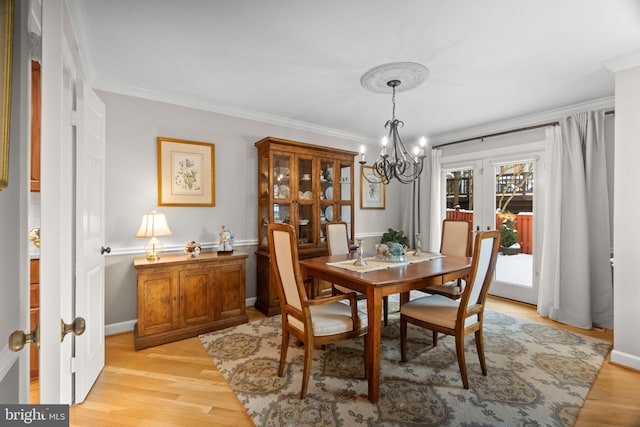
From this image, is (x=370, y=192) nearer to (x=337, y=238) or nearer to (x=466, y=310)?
(x=337, y=238)

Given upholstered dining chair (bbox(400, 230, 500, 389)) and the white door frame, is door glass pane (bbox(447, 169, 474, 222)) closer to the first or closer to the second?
upholstered dining chair (bbox(400, 230, 500, 389))

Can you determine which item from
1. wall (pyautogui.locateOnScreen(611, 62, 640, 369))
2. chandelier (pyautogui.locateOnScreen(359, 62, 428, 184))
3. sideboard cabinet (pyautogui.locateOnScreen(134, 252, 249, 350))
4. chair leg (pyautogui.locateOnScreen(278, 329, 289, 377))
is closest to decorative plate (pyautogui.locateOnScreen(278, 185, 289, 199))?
sideboard cabinet (pyautogui.locateOnScreen(134, 252, 249, 350))

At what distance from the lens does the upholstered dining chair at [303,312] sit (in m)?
1.86

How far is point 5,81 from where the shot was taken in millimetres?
779

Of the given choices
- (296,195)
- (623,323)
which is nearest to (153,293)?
(296,195)

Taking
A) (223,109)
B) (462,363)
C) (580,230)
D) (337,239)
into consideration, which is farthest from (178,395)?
(580,230)

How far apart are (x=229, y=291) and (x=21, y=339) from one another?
2360mm

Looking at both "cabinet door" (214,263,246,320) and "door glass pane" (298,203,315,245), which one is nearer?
"cabinet door" (214,263,246,320)

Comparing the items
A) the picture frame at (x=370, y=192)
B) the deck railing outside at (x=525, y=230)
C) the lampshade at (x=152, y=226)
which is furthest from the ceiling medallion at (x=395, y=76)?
the deck railing outside at (x=525, y=230)

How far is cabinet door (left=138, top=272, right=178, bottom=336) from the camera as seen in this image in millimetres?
2551

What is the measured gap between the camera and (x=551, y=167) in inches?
133

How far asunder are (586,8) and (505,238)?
287 centimetres

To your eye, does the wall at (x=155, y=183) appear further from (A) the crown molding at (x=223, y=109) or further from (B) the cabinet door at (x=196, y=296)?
(B) the cabinet door at (x=196, y=296)

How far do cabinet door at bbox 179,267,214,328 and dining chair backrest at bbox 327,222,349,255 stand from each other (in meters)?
1.26
